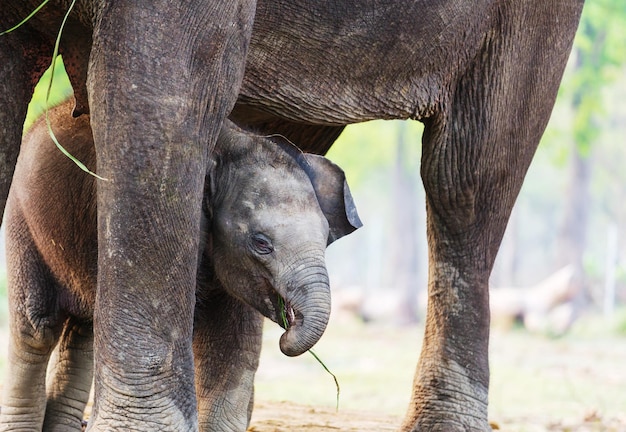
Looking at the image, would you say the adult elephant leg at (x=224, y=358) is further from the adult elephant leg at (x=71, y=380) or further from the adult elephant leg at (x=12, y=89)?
the adult elephant leg at (x=12, y=89)

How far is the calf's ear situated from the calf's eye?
1.13ft

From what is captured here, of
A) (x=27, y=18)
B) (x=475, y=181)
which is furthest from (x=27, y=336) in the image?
(x=475, y=181)

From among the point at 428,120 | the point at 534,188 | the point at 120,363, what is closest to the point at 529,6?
the point at 428,120

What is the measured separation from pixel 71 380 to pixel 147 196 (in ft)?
5.84

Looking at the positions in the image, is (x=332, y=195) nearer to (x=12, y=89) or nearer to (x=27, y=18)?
(x=12, y=89)

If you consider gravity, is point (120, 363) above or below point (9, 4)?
below

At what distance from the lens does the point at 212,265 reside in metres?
4.34

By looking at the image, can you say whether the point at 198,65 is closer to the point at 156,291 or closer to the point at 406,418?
the point at 156,291

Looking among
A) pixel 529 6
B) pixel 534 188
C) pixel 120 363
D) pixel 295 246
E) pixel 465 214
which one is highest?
pixel 534 188

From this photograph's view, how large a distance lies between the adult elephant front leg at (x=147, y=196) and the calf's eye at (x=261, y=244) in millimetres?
517

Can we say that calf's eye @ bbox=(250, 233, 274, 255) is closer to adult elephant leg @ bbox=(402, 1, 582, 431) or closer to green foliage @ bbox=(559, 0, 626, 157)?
adult elephant leg @ bbox=(402, 1, 582, 431)

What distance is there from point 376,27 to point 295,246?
114 cm

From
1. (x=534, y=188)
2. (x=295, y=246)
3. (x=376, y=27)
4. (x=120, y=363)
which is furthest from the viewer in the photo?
(x=534, y=188)

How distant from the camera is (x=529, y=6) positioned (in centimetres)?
534
